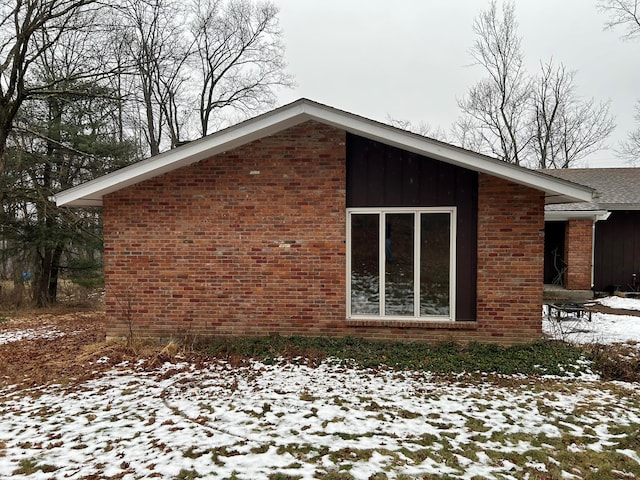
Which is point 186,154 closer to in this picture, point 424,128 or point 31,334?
point 31,334

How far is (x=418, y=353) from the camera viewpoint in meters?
6.31

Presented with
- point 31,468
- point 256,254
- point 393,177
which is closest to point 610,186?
point 393,177

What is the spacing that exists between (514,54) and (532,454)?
2872 centimetres

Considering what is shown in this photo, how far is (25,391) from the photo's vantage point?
516 centimetres

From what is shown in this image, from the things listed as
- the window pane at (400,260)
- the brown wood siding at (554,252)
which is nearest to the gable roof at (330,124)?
the window pane at (400,260)

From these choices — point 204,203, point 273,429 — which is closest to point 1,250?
point 204,203

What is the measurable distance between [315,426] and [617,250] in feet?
45.9

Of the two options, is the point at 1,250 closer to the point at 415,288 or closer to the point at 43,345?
the point at 43,345

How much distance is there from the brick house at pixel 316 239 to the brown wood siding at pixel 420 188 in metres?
0.02

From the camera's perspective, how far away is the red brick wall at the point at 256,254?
22.1 feet

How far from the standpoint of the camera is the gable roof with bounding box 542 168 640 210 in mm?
13164

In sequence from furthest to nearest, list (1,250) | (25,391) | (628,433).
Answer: (1,250) → (25,391) → (628,433)

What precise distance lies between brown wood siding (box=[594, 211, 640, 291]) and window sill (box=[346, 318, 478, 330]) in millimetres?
9826

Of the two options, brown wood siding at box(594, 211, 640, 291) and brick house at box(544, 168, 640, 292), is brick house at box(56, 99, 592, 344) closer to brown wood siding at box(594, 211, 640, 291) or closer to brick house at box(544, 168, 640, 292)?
brick house at box(544, 168, 640, 292)
